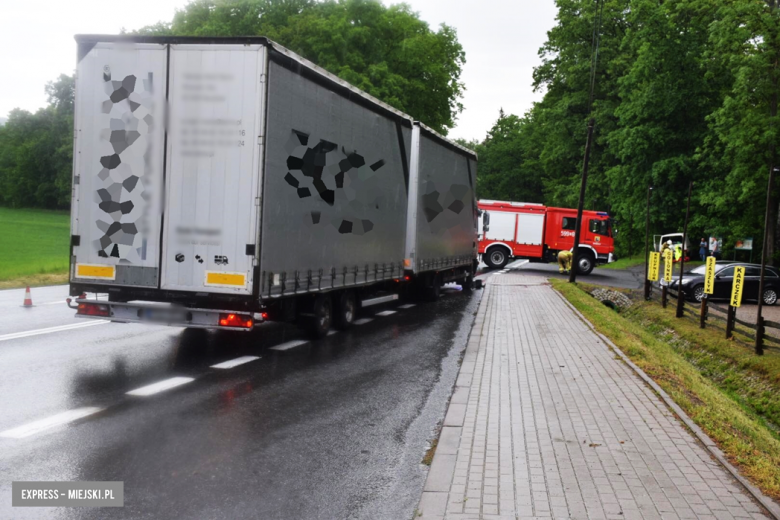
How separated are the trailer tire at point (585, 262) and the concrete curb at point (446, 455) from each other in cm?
2812

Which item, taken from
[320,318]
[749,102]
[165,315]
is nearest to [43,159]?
[749,102]

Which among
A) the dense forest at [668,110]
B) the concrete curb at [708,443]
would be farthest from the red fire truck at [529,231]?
the concrete curb at [708,443]

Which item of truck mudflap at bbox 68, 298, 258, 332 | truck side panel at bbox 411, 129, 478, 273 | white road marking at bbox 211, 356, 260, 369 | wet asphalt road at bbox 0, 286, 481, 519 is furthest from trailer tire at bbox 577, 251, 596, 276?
truck mudflap at bbox 68, 298, 258, 332

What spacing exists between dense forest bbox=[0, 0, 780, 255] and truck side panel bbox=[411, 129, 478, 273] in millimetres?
13388

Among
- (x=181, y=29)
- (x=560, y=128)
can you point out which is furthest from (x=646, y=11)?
(x=181, y=29)

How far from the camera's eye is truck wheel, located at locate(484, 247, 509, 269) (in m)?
38.7

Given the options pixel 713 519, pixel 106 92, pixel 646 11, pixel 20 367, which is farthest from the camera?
pixel 646 11

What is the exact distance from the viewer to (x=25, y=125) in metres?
81.9

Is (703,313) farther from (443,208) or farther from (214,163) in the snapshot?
(214,163)

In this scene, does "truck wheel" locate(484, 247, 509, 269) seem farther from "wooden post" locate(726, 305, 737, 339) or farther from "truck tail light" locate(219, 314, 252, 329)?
"truck tail light" locate(219, 314, 252, 329)

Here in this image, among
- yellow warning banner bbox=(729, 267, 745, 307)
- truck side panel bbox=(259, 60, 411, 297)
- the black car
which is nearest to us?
truck side panel bbox=(259, 60, 411, 297)

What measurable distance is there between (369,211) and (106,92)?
521 centimetres

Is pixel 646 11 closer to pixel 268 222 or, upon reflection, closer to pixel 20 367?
pixel 268 222

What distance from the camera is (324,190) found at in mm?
10977
